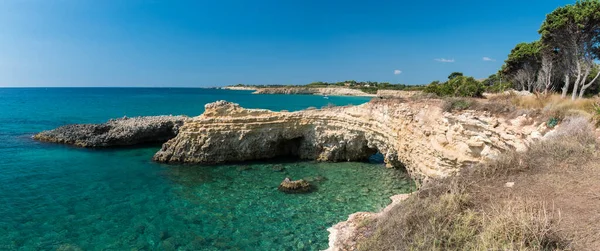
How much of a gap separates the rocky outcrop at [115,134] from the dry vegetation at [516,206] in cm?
2144

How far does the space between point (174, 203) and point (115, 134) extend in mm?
15786

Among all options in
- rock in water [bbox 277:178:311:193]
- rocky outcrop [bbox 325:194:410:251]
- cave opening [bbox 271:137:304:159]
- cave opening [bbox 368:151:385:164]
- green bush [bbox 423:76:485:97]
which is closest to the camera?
rocky outcrop [bbox 325:194:410:251]

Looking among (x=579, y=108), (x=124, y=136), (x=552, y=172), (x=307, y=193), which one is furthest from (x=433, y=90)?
(x=124, y=136)

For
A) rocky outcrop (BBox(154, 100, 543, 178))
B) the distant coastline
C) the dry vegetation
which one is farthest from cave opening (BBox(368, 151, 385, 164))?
the distant coastline

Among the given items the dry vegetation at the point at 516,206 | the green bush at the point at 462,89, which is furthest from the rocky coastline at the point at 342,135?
the green bush at the point at 462,89

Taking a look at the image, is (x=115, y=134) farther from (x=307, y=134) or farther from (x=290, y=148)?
(x=307, y=134)

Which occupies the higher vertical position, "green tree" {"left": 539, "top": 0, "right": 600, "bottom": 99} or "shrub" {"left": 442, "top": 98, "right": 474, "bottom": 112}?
"green tree" {"left": 539, "top": 0, "right": 600, "bottom": 99}

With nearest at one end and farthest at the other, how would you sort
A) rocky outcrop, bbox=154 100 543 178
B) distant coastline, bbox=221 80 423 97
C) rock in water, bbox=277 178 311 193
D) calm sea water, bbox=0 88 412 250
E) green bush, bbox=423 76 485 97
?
calm sea water, bbox=0 88 412 250 → rock in water, bbox=277 178 311 193 → rocky outcrop, bbox=154 100 543 178 → green bush, bbox=423 76 485 97 → distant coastline, bbox=221 80 423 97

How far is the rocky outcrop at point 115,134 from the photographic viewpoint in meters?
23.2

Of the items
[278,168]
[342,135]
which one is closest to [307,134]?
[342,135]

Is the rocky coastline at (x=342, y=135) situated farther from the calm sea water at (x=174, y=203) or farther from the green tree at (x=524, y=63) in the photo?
the green tree at (x=524, y=63)

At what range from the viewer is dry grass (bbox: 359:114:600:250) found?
13.2 ft

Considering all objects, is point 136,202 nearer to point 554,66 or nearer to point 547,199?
point 547,199

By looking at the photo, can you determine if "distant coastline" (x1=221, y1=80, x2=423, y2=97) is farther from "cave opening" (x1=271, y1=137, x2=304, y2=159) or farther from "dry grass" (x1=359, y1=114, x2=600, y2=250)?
"dry grass" (x1=359, y1=114, x2=600, y2=250)
